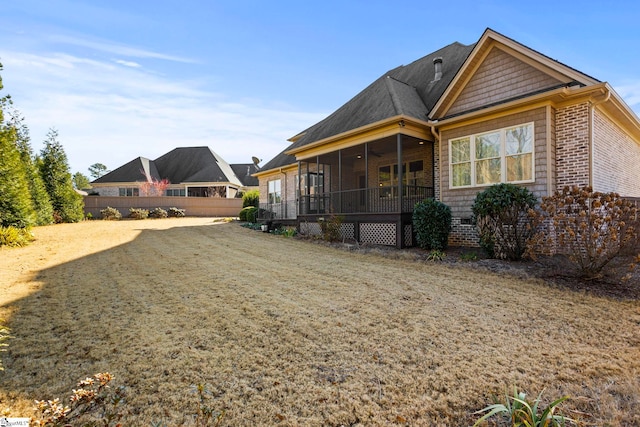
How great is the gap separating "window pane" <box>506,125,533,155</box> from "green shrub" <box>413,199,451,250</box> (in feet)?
8.05

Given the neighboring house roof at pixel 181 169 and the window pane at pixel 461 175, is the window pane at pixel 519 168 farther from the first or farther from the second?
the neighboring house roof at pixel 181 169

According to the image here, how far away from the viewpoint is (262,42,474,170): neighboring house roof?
36.2ft

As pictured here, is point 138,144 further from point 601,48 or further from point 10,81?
point 601,48

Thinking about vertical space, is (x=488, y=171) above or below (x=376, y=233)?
above

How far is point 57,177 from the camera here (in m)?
18.5

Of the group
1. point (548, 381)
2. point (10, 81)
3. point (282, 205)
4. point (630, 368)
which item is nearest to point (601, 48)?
point (630, 368)

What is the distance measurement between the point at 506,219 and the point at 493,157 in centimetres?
263

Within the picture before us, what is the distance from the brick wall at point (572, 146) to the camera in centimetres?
764

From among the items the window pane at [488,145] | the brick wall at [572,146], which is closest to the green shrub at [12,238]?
the window pane at [488,145]

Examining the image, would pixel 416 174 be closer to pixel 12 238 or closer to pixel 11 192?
pixel 12 238

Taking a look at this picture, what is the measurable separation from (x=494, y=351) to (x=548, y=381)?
0.54 metres

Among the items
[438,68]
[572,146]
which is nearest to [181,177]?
[438,68]

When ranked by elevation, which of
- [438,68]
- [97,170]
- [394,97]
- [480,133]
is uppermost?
[97,170]

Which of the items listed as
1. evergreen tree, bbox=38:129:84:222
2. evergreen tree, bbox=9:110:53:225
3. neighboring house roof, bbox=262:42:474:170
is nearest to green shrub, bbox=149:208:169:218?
evergreen tree, bbox=38:129:84:222
